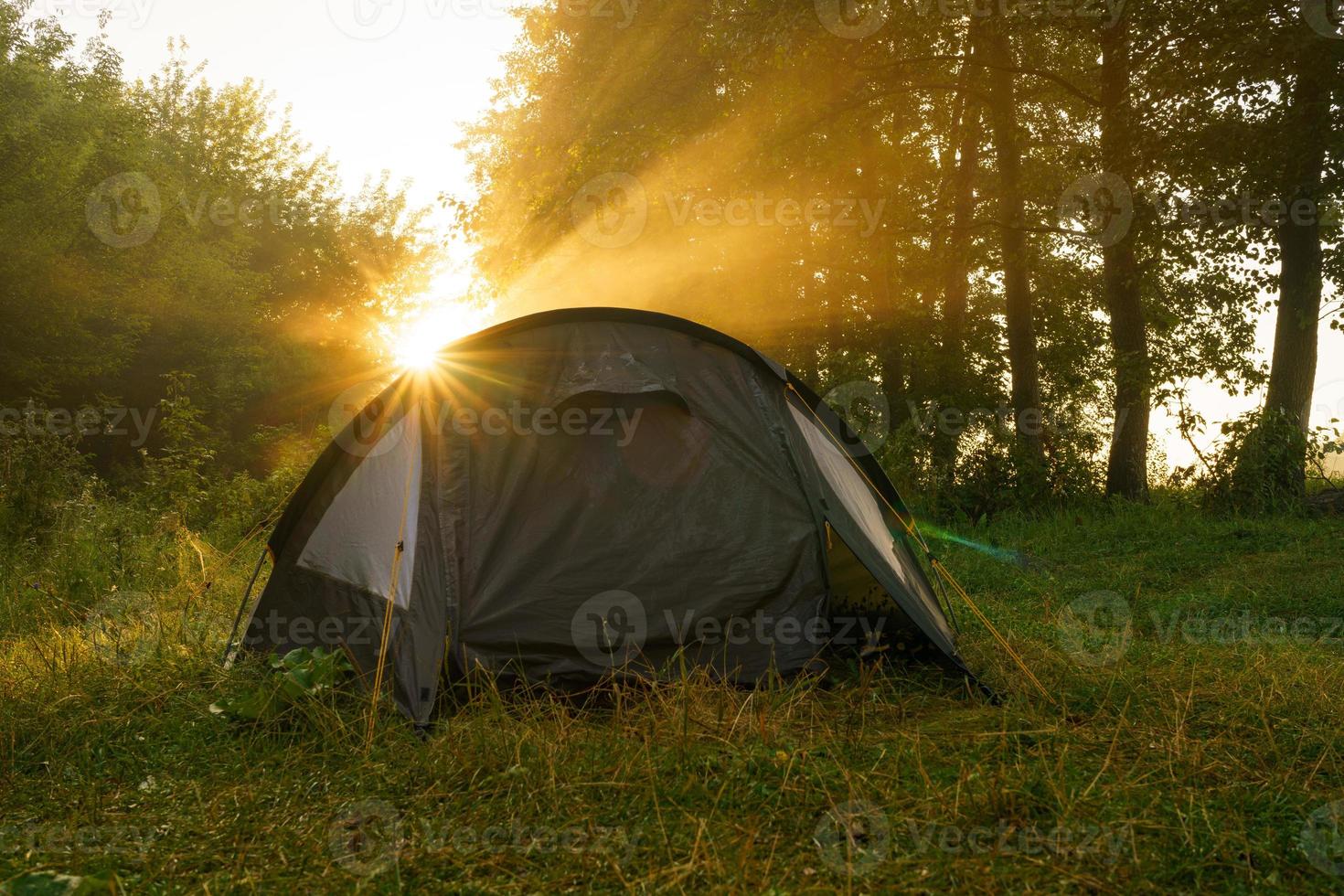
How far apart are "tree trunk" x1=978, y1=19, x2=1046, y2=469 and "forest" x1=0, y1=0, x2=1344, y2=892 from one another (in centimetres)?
5

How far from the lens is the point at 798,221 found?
14.7 meters

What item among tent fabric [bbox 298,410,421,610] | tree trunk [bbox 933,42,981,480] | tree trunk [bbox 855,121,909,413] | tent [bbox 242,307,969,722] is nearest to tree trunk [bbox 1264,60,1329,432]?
tree trunk [bbox 933,42,981,480]

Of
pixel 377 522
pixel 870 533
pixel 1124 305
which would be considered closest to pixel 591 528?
pixel 377 522

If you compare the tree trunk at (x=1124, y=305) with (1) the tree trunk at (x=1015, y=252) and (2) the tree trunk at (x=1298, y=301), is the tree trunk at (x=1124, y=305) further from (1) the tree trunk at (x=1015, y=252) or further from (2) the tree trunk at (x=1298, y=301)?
(2) the tree trunk at (x=1298, y=301)

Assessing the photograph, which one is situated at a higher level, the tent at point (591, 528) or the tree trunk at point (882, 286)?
the tree trunk at point (882, 286)

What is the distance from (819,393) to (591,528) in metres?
9.92

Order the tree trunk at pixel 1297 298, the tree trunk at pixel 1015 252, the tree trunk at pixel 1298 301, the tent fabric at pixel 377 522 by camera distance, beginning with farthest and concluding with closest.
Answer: the tree trunk at pixel 1015 252
the tree trunk at pixel 1298 301
the tree trunk at pixel 1297 298
the tent fabric at pixel 377 522

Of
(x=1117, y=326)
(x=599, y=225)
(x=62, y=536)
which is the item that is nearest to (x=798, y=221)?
(x=599, y=225)

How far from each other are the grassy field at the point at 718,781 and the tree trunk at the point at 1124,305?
5.93 meters

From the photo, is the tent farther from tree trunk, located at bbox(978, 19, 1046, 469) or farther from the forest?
tree trunk, located at bbox(978, 19, 1046, 469)

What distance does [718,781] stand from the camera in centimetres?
323

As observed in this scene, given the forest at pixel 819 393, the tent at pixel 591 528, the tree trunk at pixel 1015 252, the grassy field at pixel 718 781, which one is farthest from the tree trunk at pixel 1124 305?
the tent at pixel 591 528

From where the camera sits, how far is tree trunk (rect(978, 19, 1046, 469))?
11.4 meters

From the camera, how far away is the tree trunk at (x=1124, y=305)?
10.3 metres
